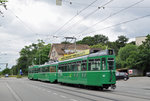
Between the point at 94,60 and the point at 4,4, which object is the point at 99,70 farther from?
the point at 4,4

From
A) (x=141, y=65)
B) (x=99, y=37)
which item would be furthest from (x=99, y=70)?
(x=99, y=37)

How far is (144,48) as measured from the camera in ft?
182

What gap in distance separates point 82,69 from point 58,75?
28.1 feet

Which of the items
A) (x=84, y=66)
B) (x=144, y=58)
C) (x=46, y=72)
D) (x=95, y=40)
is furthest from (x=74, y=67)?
(x=95, y=40)

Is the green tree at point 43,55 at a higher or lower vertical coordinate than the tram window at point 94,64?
higher

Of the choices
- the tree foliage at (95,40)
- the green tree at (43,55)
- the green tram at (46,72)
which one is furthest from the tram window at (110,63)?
the tree foliage at (95,40)

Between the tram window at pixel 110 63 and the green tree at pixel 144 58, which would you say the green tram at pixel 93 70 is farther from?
the green tree at pixel 144 58

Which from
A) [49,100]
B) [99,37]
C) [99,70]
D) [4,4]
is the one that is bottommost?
[49,100]

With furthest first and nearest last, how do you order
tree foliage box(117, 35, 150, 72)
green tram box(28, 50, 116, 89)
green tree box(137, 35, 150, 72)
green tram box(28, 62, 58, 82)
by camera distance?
tree foliage box(117, 35, 150, 72)
green tree box(137, 35, 150, 72)
green tram box(28, 62, 58, 82)
green tram box(28, 50, 116, 89)

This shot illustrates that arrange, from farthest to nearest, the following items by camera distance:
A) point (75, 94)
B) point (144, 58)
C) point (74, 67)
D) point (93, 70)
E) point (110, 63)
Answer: point (144, 58), point (74, 67), point (93, 70), point (110, 63), point (75, 94)

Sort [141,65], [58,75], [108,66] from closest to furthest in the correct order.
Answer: [108,66], [58,75], [141,65]

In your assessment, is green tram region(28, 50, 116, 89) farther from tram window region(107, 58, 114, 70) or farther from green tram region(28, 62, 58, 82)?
green tram region(28, 62, 58, 82)

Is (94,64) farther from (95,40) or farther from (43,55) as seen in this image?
(95,40)

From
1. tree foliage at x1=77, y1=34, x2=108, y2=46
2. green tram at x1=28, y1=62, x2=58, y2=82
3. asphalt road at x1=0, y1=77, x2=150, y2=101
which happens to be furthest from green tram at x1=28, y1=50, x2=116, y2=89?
tree foliage at x1=77, y1=34, x2=108, y2=46
